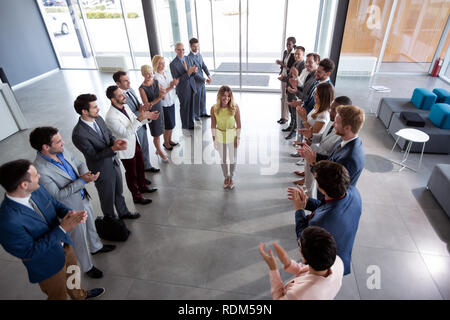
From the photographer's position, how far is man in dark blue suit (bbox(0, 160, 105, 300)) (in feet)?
6.20

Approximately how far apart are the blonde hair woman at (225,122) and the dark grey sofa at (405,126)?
3.51 metres

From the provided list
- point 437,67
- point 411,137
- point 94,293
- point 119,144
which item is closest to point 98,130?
point 119,144

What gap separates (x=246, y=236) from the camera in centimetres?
351

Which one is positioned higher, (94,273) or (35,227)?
(35,227)

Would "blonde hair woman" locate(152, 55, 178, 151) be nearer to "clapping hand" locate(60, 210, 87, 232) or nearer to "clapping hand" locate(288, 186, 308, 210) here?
"clapping hand" locate(60, 210, 87, 232)

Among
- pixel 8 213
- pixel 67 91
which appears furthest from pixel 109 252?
pixel 67 91

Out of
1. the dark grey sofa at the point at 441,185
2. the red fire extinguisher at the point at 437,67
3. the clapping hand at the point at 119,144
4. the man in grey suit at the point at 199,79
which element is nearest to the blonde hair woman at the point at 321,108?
the dark grey sofa at the point at 441,185

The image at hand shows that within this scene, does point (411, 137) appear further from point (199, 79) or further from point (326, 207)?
point (199, 79)

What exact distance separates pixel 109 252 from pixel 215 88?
19.9ft

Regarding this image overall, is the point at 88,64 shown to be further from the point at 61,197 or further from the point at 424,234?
the point at 424,234

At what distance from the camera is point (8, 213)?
188 cm

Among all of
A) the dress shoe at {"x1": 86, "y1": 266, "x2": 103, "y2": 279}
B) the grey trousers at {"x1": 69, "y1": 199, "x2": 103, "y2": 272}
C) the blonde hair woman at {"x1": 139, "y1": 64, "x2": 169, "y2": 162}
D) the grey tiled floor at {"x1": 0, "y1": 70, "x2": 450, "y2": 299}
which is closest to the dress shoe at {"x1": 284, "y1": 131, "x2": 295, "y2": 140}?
the grey tiled floor at {"x1": 0, "y1": 70, "x2": 450, "y2": 299}

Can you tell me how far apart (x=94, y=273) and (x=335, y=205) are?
2.63 meters

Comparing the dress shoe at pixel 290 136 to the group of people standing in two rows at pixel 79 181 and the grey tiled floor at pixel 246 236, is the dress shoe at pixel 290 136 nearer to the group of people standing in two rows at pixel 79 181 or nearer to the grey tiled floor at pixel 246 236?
the grey tiled floor at pixel 246 236
